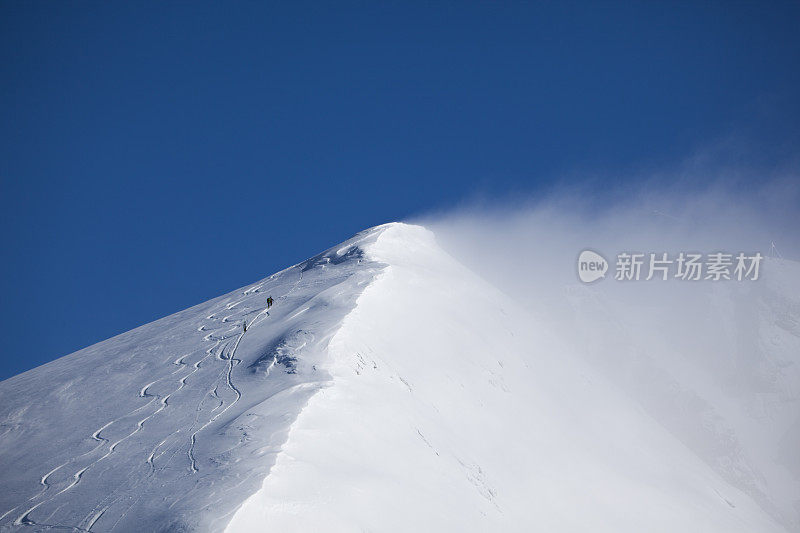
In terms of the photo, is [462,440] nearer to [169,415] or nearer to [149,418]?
[169,415]

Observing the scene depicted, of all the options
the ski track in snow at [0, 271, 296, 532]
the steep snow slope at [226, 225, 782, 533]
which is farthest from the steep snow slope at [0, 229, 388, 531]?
the steep snow slope at [226, 225, 782, 533]

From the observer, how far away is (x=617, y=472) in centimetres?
3562

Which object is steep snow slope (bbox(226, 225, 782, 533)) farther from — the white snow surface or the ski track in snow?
the ski track in snow

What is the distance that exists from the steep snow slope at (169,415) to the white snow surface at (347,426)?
0.11 m

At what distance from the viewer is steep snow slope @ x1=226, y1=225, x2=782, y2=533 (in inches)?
710

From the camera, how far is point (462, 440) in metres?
27.2

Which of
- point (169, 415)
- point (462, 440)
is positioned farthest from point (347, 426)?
point (169, 415)

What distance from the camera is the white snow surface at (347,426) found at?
58.6 feet

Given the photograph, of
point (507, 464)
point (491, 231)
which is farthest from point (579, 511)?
point (491, 231)

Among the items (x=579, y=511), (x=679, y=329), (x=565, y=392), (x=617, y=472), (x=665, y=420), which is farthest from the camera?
(x=679, y=329)

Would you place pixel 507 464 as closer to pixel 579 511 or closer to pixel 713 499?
pixel 579 511

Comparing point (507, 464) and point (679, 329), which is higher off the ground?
point (679, 329)

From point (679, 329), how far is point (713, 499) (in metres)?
102

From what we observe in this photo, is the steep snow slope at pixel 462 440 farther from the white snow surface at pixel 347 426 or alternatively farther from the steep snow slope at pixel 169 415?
the steep snow slope at pixel 169 415
